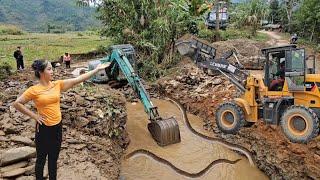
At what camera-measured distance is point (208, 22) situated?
30.7 m

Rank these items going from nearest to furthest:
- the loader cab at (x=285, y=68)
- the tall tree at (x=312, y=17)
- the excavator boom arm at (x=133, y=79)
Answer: the loader cab at (x=285, y=68)
the excavator boom arm at (x=133, y=79)
the tall tree at (x=312, y=17)

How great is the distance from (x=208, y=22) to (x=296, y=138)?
865 inches

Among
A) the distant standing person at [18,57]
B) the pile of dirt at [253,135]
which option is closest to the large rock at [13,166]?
the pile of dirt at [253,135]

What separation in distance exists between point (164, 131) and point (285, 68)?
12.6ft

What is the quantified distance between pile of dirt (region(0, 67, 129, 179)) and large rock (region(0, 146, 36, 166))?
0.05 m

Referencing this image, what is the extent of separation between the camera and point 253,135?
40.4 ft

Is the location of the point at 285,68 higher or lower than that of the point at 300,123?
higher

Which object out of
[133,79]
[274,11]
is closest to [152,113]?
[133,79]

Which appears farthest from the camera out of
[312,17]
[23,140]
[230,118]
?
[312,17]

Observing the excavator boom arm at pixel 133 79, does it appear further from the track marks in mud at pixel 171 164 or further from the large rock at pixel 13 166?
the large rock at pixel 13 166

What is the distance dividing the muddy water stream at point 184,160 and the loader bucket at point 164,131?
0.58ft

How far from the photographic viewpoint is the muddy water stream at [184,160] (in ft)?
33.6

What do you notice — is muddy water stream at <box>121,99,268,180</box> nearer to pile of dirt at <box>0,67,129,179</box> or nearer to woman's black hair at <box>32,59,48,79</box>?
pile of dirt at <box>0,67,129,179</box>

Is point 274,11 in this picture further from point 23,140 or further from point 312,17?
point 23,140
